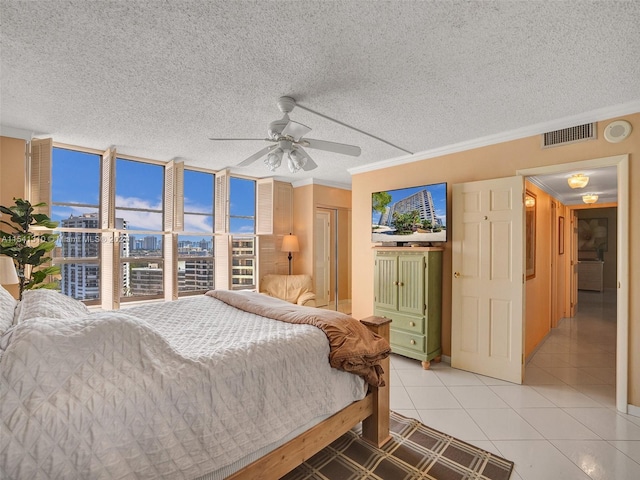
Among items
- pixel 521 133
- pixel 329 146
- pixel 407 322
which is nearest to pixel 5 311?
pixel 329 146

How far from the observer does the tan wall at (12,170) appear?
A: 121 inches

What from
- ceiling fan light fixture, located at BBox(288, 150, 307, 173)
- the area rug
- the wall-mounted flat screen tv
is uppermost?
ceiling fan light fixture, located at BBox(288, 150, 307, 173)

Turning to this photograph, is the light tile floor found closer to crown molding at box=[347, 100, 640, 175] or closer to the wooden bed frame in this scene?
the wooden bed frame

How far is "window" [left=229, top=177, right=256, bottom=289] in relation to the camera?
5.23 meters

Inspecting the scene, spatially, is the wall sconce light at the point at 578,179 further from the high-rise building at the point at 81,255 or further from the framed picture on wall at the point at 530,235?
the high-rise building at the point at 81,255

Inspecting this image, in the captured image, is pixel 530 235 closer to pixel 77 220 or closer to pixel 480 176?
pixel 480 176

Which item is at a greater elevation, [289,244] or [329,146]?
[329,146]

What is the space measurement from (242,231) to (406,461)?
13.6ft

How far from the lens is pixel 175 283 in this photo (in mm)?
4395

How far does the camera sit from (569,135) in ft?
9.50

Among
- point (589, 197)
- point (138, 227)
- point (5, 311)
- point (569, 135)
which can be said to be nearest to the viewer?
point (5, 311)

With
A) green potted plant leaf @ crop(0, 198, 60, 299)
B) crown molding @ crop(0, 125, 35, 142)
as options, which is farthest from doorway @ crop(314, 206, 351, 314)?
crown molding @ crop(0, 125, 35, 142)

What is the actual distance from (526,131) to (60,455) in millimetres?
4014

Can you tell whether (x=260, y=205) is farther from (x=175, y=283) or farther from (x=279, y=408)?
(x=279, y=408)
